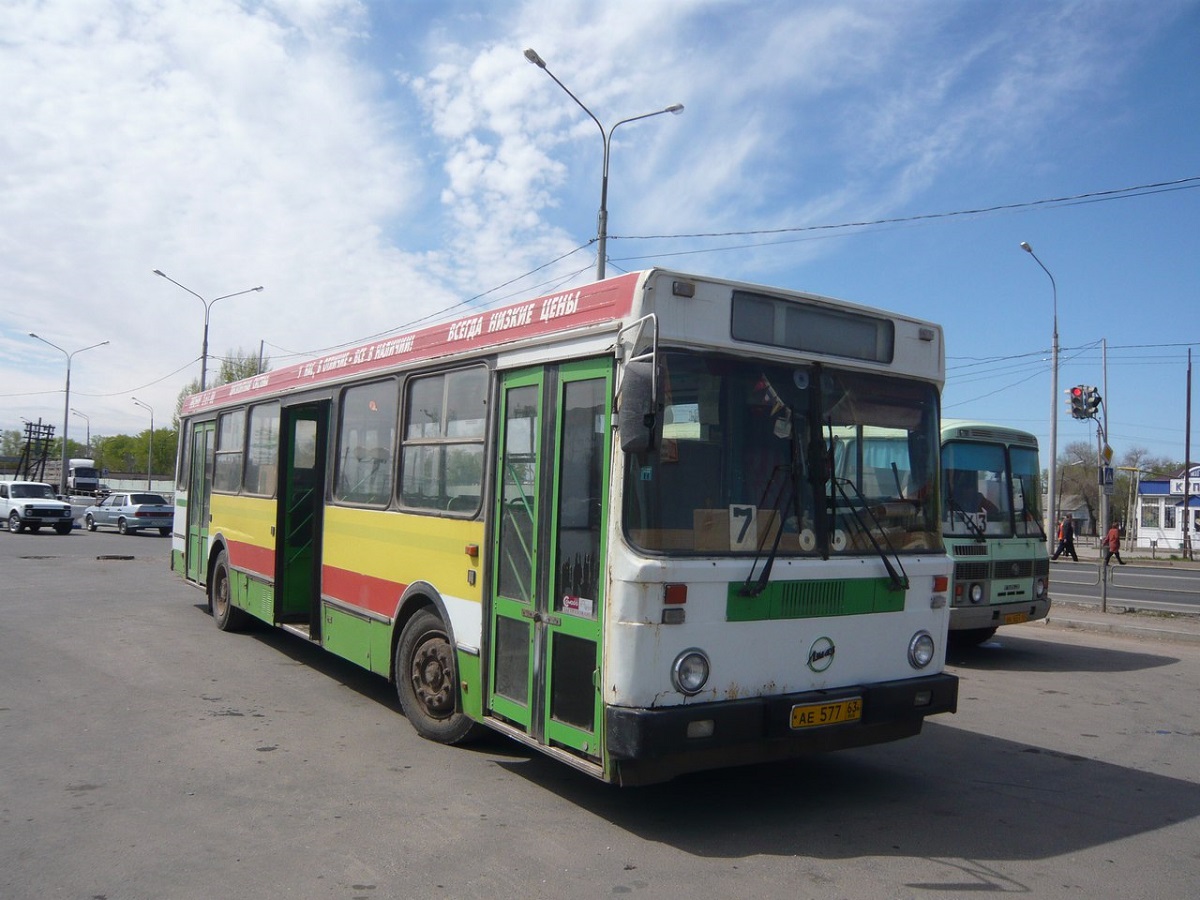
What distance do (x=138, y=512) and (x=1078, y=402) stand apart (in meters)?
30.6

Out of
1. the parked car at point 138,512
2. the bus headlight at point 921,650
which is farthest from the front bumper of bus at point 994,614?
the parked car at point 138,512

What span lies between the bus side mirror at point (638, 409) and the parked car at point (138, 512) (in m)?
33.4

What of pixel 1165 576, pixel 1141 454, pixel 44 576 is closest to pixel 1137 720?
pixel 44 576

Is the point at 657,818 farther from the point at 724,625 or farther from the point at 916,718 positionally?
the point at 916,718

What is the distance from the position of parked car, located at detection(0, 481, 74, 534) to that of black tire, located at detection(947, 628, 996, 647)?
31.7 m

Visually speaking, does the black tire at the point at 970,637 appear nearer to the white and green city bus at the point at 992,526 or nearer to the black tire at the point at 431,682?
the white and green city bus at the point at 992,526

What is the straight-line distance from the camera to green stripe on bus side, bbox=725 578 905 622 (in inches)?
199

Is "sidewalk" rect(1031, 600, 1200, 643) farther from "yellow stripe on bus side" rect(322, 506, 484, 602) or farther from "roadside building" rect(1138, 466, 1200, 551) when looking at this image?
"roadside building" rect(1138, 466, 1200, 551)

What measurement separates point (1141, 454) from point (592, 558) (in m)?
99.6

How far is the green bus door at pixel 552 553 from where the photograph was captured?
516 cm

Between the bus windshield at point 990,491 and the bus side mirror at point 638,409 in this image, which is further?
the bus windshield at point 990,491

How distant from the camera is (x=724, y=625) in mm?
4988

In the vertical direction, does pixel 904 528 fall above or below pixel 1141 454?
below

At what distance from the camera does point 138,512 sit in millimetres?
35250
